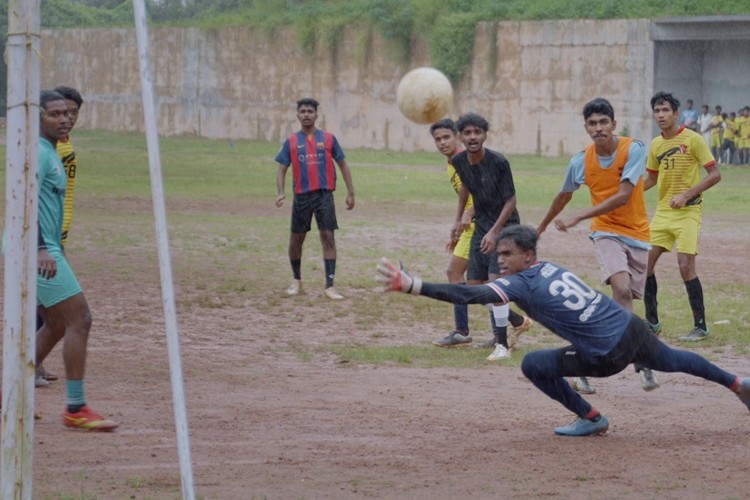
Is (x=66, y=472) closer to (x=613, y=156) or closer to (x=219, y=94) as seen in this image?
(x=613, y=156)

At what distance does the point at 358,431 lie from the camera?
287 inches

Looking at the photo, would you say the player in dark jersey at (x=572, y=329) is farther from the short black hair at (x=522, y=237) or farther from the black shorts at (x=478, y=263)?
the black shorts at (x=478, y=263)

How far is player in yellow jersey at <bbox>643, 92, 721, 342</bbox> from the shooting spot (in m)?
10.8

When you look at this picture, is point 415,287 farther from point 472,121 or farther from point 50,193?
point 472,121

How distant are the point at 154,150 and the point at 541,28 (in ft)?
123

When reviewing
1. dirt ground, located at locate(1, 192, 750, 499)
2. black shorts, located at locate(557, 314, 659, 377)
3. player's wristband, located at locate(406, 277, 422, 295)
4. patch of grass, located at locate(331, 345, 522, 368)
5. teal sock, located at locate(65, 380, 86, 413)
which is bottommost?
patch of grass, located at locate(331, 345, 522, 368)

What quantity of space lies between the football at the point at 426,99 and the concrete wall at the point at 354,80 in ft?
89.3

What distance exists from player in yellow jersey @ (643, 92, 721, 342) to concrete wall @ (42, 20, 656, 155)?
29012 millimetres

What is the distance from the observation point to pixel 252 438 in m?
7.01

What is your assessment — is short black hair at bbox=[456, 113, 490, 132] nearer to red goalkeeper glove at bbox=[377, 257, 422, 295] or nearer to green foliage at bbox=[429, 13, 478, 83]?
red goalkeeper glove at bbox=[377, 257, 422, 295]

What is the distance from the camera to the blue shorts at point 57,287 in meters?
7.14

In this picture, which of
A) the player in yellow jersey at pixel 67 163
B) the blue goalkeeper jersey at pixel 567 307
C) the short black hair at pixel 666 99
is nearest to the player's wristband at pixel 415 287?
the blue goalkeeper jersey at pixel 567 307

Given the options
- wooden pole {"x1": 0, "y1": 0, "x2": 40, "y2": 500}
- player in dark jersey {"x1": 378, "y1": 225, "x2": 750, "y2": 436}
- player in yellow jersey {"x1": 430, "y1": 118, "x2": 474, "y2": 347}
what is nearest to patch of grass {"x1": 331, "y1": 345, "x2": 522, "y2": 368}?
player in yellow jersey {"x1": 430, "y1": 118, "x2": 474, "y2": 347}

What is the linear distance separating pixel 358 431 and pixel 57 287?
1.92 metres
